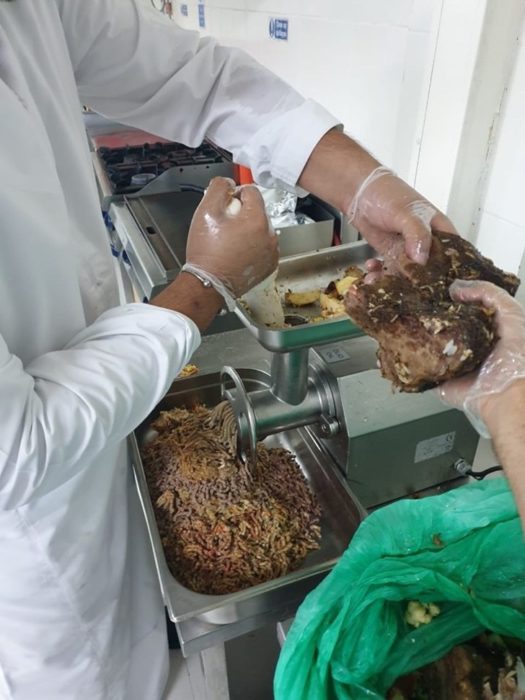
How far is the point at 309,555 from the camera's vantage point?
34.7 inches

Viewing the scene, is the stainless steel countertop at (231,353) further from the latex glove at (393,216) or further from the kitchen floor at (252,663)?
the kitchen floor at (252,663)

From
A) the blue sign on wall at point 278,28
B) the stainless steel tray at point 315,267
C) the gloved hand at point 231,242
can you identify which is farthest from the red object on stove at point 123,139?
the gloved hand at point 231,242

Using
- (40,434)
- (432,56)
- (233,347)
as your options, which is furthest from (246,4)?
(40,434)

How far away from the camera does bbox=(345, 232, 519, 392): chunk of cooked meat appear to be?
57 centimetres

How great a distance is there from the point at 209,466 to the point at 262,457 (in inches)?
4.5

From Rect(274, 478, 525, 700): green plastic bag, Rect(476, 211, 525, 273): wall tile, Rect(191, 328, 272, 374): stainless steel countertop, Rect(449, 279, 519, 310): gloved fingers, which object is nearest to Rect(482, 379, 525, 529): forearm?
Rect(449, 279, 519, 310): gloved fingers

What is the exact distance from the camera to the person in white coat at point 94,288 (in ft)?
2.16

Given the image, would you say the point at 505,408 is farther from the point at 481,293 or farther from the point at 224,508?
the point at 224,508

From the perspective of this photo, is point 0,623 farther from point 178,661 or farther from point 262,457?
point 178,661

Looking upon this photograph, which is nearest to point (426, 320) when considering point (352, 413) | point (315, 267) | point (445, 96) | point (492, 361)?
point (492, 361)

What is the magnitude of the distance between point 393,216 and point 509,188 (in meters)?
0.33

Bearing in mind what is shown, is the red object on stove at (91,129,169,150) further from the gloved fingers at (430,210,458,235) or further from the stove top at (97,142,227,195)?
the gloved fingers at (430,210,458,235)

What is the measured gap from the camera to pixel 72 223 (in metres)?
0.87

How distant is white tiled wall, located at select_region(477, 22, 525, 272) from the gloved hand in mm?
475
